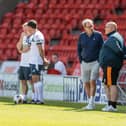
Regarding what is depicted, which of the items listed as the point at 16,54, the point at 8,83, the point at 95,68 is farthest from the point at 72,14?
the point at 95,68

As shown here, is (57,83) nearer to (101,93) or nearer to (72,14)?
(101,93)

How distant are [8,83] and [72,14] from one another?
21.7 feet

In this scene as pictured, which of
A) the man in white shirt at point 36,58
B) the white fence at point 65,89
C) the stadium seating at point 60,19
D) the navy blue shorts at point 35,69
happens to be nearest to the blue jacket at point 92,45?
the man in white shirt at point 36,58

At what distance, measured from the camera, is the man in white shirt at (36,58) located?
14.2 metres

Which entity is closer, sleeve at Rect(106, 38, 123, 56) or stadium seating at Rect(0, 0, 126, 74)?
sleeve at Rect(106, 38, 123, 56)

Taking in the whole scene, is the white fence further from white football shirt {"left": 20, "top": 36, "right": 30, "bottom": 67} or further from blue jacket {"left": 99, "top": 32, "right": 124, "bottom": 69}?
blue jacket {"left": 99, "top": 32, "right": 124, "bottom": 69}

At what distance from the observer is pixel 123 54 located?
Result: 1259cm

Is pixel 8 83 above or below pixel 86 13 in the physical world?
below

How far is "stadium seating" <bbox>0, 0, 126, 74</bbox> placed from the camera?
22047 millimetres

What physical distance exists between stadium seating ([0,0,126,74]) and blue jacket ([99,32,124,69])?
8.22m

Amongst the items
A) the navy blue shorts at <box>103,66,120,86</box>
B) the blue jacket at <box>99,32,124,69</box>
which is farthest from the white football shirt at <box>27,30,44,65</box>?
the navy blue shorts at <box>103,66,120,86</box>

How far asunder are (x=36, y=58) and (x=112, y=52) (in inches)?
91.2

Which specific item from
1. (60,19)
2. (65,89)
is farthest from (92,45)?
(60,19)

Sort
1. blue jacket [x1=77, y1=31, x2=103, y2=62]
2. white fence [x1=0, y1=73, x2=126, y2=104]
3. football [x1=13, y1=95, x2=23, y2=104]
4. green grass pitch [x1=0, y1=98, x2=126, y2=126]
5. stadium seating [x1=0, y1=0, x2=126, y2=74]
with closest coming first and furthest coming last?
1. green grass pitch [x1=0, y1=98, x2=126, y2=126]
2. blue jacket [x1=77, y1=31, x2=103, y2=62]
3. football [x1=13, y1=95, x2=23, y2=104]
4. white fence [x1=0, y1=73, x2=126, y2=104]
5. stadium seating [x1=0, y1=0, x2=126, y2=74]
